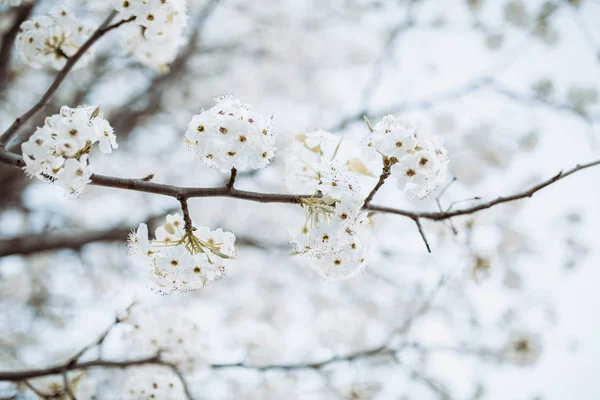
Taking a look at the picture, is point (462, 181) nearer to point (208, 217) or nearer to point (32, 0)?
point (208, 217)

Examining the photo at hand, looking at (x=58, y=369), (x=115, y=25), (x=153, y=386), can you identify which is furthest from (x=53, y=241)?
(x=115, y=25)

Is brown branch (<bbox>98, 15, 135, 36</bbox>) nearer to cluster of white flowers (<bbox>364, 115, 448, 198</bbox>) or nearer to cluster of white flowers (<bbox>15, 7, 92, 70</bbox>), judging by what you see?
cluster of white flowers (<bbox>15, 7, 92, 70</bbox>)

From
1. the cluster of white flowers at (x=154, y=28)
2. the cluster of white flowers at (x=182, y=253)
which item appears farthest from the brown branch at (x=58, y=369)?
the cluster of white flowers at (x=154, y=28)

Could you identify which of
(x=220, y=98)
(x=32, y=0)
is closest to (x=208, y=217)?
(x=32, y=0)

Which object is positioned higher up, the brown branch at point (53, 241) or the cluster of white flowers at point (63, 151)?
the brown branch at point (53, 241)

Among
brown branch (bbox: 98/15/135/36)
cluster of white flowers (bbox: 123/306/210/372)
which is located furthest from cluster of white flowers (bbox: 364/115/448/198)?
cluster of white flowers (bbox: 123/306/210/372)

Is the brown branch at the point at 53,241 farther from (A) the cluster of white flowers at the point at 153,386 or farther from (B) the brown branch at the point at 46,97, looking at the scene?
(B) the brown branch at the point at 46,97
